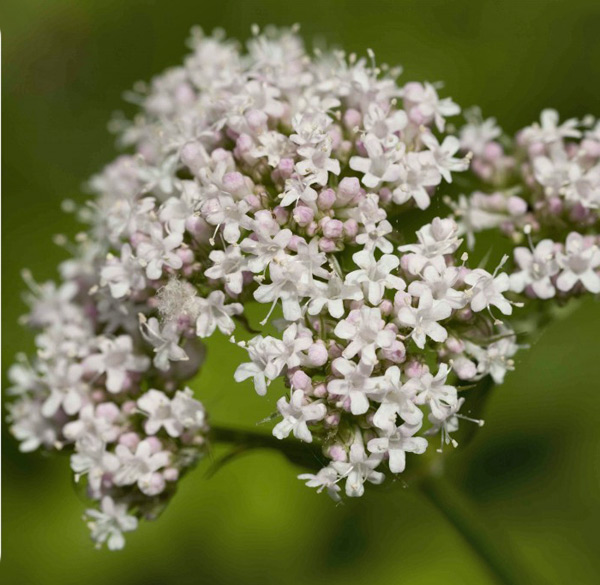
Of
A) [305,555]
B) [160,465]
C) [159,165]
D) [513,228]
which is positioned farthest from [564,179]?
[305,555]

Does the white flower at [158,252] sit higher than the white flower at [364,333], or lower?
higher

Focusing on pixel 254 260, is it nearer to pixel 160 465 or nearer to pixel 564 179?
pixel 160 465

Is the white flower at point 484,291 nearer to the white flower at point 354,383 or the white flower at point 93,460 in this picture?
the white flower at point 354,383

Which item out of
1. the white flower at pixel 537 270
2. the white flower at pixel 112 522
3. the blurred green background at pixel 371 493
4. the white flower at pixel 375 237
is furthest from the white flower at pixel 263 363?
the blurred green background at pixel 371 493

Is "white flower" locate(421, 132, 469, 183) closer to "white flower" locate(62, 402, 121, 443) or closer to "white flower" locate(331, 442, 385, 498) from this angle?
"white flower" locate(331, 442, 385, 498)

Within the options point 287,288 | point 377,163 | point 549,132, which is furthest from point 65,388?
point 549,132

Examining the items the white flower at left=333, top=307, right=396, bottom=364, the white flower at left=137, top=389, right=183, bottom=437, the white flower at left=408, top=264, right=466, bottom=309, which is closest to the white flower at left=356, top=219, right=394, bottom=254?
the white flower at left=408, top=264, right=466, bottom=309
